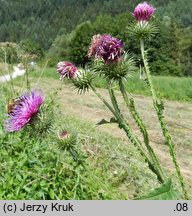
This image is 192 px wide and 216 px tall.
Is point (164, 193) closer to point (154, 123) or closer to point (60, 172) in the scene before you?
point (60, 172)

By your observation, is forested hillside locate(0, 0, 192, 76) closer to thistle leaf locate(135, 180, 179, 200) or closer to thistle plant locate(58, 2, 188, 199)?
thistle plant locate(58, 2, 188, 199)

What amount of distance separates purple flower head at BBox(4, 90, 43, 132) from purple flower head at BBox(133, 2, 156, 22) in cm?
68

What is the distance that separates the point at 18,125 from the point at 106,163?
108 inches

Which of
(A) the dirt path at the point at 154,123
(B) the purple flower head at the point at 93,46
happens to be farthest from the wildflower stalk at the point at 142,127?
(A) the dirt path at the point at 154,123

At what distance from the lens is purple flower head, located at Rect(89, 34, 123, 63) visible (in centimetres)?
262

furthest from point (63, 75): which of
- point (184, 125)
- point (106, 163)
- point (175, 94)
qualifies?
point (175, 94)

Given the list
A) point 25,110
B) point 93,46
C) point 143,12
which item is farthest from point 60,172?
point 143,12

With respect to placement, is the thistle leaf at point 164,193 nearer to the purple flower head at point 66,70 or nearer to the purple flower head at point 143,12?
the purple flower head at point 66,70

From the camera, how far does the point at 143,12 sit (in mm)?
2850

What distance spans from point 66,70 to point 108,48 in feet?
0.96

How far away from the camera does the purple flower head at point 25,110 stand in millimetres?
2758

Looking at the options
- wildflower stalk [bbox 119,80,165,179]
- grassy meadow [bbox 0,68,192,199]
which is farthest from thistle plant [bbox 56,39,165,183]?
grassy meadow [bbox 0,68,192,199]

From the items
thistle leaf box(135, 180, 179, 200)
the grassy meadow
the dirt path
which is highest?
thistle leaf box(135, 180, 179, 200)
